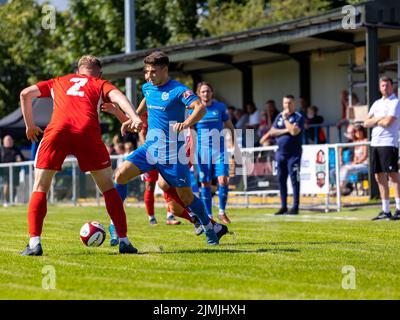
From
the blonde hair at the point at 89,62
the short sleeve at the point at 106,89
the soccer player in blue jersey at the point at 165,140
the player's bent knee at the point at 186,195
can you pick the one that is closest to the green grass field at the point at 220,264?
the player's bent knee at the point at 186,195

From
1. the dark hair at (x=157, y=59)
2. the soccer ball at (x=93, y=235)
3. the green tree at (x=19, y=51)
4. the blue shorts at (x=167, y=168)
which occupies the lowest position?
the soccer ball at (x=93, y=235)

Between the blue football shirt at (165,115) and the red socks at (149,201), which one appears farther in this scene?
the red socks at (149,201)

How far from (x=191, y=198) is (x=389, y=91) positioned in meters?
5.63

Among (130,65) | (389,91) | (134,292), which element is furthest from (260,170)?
(134,292)

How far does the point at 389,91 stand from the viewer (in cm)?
1522

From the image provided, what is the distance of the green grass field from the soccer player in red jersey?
16.7 inches

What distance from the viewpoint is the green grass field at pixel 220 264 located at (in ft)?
23.6

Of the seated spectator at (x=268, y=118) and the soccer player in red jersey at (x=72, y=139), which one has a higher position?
the seated spectator at (x=268, y=118)

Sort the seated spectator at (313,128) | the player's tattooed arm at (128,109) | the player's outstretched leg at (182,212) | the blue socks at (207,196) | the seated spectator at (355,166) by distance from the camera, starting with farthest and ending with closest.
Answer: the seated spectator at (313,128) < the seated spectator at (355,166) < the blue socks at (207,196) < the player's outstretched leg at (182,212) < the player's tattooed arm at (128,109)

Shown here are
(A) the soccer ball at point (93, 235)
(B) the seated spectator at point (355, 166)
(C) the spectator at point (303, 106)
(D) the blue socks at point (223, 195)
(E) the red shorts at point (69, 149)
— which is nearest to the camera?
(E) the red shorts at point (69, 149)

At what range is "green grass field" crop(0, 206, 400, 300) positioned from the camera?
7188 mm

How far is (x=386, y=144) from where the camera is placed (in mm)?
15164

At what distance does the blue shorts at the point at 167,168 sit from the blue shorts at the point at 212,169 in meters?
4.55

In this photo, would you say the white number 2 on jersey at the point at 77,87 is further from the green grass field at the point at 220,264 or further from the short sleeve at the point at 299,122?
the short sleeve at the point at 299,122
